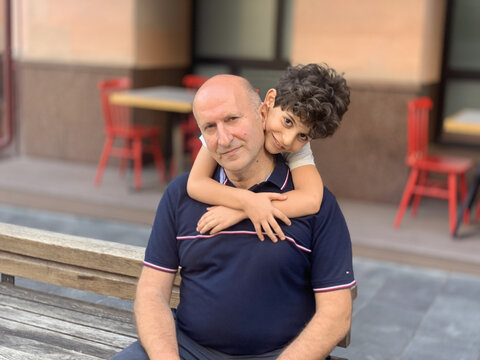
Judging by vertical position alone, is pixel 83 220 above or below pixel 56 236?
below

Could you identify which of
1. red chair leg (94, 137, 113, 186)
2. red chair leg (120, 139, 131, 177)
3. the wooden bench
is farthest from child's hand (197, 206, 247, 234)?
red chair leg (120, 139, 131, 177)

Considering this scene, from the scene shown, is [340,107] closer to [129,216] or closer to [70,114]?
[129,216]

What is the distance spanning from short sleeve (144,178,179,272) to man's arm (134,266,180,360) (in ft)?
0.09

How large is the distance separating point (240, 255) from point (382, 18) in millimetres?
4093

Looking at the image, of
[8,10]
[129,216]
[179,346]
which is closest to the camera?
[179,346]

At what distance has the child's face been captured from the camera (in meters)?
1.76

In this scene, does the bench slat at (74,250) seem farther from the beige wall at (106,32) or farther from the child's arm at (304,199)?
the beige wall at (106,32)

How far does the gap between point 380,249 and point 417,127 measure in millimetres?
902

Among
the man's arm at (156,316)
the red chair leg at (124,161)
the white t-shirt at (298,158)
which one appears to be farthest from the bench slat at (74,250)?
the red chair leg at (124,161)

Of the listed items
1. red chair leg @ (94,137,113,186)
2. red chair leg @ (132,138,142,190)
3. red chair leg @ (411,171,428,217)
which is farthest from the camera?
red chair leg @ (94,137,113,186)

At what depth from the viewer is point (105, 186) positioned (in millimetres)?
5926

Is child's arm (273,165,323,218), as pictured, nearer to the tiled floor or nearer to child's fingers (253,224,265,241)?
child's fingers (253,224,265,241)

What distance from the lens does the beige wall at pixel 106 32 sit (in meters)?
6.50

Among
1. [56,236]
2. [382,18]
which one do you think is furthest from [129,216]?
[56,236]
